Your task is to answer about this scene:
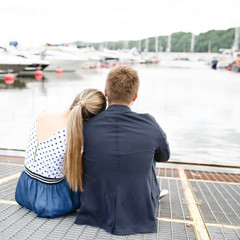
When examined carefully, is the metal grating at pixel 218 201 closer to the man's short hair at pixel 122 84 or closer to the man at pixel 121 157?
the man at pixel 121 157

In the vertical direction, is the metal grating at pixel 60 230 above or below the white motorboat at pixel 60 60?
above

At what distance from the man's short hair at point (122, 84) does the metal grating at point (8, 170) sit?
220 cm

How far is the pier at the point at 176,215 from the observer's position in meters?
2.45

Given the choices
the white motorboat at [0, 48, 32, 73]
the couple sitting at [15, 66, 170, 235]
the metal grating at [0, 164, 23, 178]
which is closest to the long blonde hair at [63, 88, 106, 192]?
the couple sitting at [15, 66, 170, 235]

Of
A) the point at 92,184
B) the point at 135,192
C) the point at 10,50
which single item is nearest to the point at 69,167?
the point at 92,184

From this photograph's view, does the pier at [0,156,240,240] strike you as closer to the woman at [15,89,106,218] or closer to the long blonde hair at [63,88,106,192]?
the woman at [15,89,106,218]

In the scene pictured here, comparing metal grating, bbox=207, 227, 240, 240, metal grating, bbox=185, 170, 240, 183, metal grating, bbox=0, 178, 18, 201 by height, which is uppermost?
metal grating, bbox=207, 227, 240, 240

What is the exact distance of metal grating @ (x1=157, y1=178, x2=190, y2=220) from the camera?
2910 mm

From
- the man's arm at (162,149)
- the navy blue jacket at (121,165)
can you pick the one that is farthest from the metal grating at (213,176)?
the navy blue jacket at (121,165)

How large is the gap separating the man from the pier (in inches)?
7.8

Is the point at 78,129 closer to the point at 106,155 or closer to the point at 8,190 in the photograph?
the point at 106,155

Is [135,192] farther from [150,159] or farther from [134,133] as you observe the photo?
[134,133]

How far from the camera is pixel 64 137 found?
8.07ft

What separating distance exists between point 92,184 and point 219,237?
111 cm
